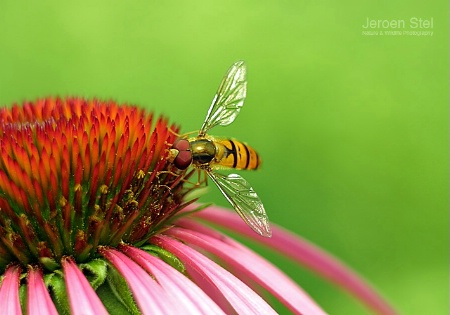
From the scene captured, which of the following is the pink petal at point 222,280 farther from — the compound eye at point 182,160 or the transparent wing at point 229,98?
the transparent wing at point 229,98

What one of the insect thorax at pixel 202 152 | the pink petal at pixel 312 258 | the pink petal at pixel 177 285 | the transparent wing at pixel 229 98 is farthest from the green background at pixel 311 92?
the pink petal at pixel 177 285

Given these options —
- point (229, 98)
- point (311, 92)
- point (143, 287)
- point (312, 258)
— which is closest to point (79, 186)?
point (143, 287)

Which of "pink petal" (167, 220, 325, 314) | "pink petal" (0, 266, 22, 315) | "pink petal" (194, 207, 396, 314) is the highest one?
"pink petal" (0, 266, 22, 315)

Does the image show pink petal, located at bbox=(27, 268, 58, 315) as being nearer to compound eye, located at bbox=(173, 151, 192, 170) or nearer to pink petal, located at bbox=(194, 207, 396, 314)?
compound eye, located at bbox=(173, 151, 192, 170)

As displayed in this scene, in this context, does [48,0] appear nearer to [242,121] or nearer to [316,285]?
[242,121]

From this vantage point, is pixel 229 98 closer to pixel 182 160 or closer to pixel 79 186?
pixel 182 160

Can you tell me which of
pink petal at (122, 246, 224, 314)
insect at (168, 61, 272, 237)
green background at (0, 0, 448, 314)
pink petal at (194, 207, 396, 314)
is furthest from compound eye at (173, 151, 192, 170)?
green background at (0, 0, 448, 314)
